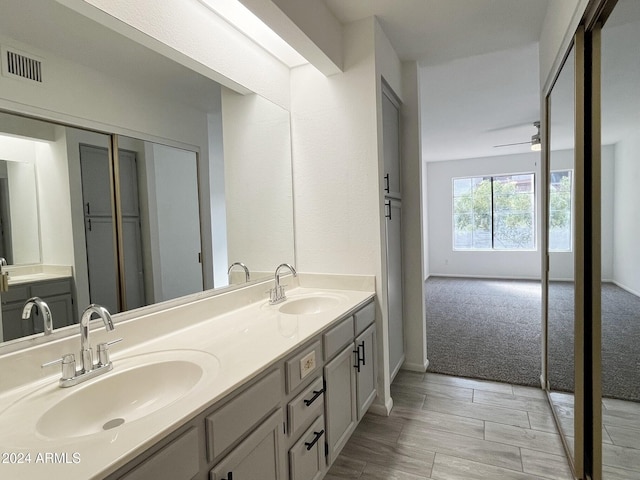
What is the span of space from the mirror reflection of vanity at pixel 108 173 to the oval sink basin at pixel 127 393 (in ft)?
0.91

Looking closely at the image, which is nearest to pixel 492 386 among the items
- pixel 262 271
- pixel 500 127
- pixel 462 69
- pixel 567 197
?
pixel 567 197

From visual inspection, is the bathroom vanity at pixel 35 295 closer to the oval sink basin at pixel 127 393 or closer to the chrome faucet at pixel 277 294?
the oval sink basin at pixel 127 393

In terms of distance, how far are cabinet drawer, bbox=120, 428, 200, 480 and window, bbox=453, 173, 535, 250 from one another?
776 centimetres

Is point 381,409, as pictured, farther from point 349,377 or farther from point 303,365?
point 303,365

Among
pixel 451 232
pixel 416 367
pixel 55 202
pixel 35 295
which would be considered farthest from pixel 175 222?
pixel 451 232

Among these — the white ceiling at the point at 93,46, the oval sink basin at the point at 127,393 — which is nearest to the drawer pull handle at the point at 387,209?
the white ceiling at the point at 93,46

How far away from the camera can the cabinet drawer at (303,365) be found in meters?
1.35

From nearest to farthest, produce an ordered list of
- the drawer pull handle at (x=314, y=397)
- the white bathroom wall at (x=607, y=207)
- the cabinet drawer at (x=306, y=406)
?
the white bathroom wall at (x=607, y=207) < the cabinet drawer at (x=306, y=406) < the drawer pull handle at (x=314, y=397)

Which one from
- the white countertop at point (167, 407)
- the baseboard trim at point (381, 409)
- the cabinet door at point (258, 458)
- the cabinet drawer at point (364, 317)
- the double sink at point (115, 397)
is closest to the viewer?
the white countertop at point (167, 407)

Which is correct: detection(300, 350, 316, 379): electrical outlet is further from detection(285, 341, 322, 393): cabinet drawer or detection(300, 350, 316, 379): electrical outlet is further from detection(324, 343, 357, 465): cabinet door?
detection(324, 343, 357, 465): cabinet door

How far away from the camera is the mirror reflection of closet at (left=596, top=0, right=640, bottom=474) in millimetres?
1075

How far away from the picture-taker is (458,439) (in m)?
2.06

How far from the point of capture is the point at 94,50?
1.31m

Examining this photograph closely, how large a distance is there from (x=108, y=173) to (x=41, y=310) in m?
0.55
